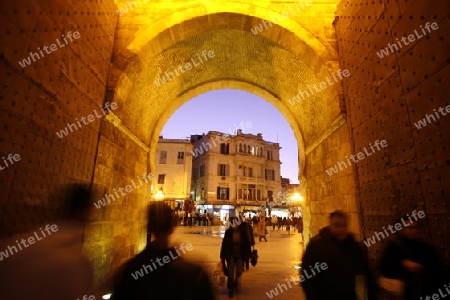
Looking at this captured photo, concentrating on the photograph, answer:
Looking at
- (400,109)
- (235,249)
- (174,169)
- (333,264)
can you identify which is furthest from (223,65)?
(174,169)

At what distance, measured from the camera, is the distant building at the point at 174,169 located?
3089 centimetres

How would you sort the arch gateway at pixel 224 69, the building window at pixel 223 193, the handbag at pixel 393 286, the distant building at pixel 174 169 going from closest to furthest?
1. the handbag at pixel 393 286
2. the arch gateway at pixel 224 69
3. the distant building at pixel 174 169
4. the building window at pixel 223 193

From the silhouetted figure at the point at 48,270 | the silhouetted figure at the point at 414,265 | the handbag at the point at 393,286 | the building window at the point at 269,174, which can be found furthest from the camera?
the building window at the point at 269,174

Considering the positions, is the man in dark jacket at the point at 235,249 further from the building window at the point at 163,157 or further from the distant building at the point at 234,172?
the distant building at the point at 234,172

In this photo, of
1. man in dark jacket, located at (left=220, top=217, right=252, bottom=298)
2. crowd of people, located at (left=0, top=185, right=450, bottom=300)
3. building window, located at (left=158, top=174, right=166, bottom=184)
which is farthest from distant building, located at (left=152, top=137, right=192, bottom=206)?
crowd of people, located at (left=0, top=185, right=450, bottom=300)

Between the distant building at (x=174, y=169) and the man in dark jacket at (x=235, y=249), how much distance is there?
2537 cm

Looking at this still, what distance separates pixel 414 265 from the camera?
231 cm

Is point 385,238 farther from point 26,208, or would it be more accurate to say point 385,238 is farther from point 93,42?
point 93,42

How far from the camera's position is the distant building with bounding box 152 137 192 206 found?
30.9 m

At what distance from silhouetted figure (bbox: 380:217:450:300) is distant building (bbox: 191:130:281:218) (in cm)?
3185

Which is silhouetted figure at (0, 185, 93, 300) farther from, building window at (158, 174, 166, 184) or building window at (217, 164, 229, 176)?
building window at (217, 164, 229, 176)

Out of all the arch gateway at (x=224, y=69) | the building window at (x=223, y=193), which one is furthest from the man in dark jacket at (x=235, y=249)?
the building window at (x=223, y=193)

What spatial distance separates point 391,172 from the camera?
11.1 feet

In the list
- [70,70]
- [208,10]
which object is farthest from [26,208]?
[208,10]
